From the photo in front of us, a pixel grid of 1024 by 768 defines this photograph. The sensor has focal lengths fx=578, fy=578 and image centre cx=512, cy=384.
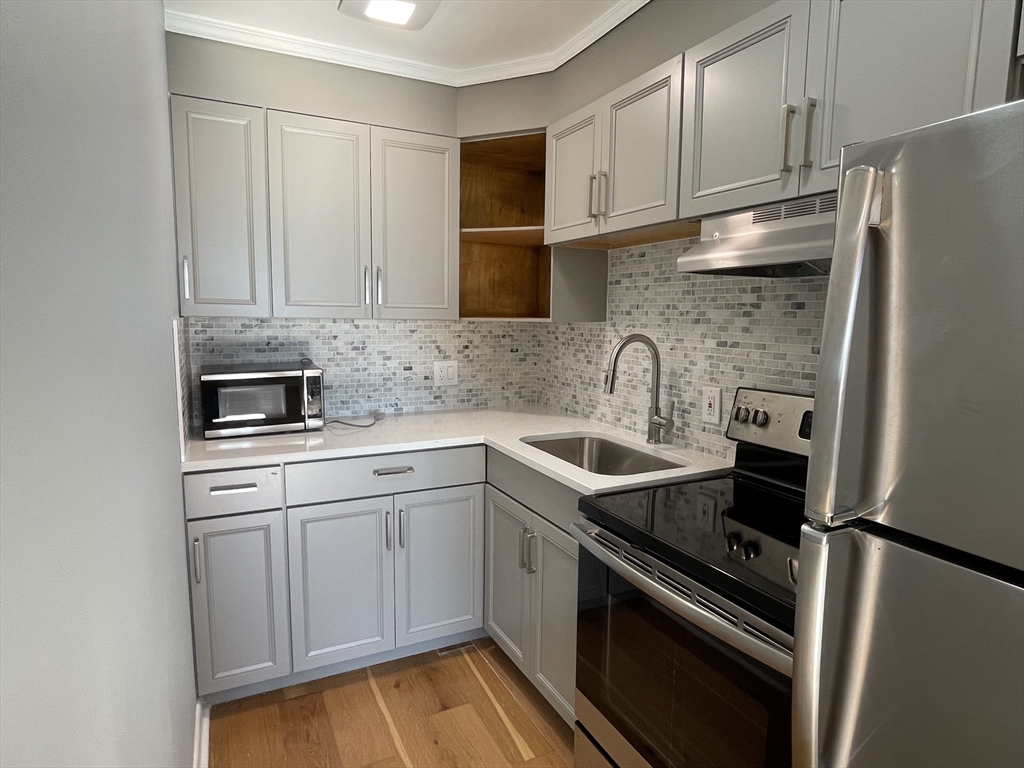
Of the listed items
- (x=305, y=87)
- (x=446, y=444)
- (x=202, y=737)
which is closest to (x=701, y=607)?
(x=446, y=444)

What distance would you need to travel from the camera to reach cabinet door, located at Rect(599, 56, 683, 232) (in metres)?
1.67

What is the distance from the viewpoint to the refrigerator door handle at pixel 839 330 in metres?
0.68

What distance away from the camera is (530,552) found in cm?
203

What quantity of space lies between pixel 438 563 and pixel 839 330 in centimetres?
194

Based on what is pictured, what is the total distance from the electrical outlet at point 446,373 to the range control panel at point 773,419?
1.48 metres

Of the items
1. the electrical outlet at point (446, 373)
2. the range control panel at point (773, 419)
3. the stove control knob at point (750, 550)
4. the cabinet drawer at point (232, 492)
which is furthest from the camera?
the electrical outlet at point (446, 373)

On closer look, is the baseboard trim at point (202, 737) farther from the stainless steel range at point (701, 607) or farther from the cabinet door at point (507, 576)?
the stainless steel range at point (701, 607)

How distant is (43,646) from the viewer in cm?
43

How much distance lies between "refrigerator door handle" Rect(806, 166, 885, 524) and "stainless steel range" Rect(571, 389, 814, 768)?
1.20 ft

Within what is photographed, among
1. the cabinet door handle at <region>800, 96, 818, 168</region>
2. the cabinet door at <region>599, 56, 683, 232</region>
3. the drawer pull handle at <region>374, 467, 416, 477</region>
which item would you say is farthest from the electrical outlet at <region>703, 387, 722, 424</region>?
the drawer pull handle at <region>374, 467, 416, 477</region>

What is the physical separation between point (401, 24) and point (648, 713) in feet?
7.14

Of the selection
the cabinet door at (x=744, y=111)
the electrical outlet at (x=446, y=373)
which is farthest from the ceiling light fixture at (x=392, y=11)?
the electrical outlet at (x=446, y=373)

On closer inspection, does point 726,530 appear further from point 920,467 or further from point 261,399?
point 261,399

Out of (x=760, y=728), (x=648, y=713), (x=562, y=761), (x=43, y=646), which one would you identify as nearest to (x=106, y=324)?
(x=43, y=646)
